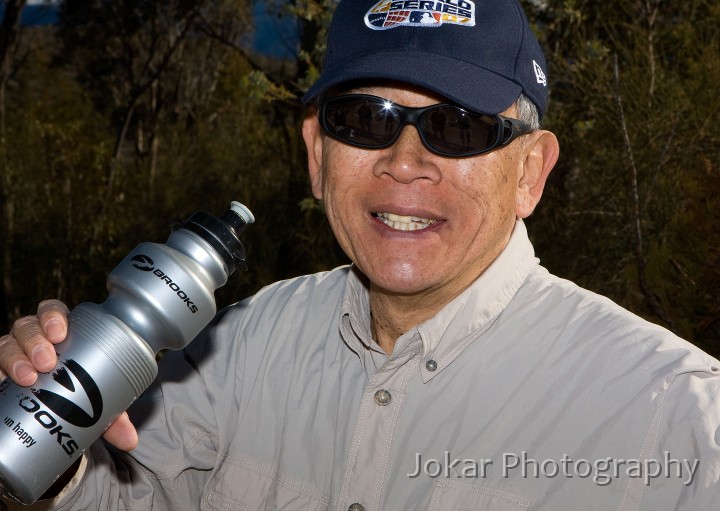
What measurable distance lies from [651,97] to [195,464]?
4.17m

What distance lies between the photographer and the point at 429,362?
203 centimetres

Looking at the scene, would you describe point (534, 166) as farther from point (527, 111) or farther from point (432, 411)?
point (432, 411)

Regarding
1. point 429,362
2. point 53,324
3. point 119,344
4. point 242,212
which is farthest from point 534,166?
point 53,324

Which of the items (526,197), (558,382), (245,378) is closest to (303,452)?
(245,378)

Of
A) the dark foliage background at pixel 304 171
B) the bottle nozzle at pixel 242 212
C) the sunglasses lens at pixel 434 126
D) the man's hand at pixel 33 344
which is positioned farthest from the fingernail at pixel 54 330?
the dark foliage background at pixel 304 171

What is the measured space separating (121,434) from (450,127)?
1.09 metres

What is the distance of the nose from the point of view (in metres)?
2.01

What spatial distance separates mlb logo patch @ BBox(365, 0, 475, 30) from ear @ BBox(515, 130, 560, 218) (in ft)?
1.27

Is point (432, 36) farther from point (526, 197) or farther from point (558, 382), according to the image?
point (558, 382)

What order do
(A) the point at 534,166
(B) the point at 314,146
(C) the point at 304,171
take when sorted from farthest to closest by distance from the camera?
(C) the point at 304,171 < (B) the point at 314,146 < (A) the point at 534,166

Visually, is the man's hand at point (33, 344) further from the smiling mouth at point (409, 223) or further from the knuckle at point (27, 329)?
the smiling mouth at point (409, 223)

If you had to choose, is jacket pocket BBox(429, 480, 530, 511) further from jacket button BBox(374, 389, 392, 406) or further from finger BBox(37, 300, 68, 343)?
finger BBox(37, 300, 68, 343)

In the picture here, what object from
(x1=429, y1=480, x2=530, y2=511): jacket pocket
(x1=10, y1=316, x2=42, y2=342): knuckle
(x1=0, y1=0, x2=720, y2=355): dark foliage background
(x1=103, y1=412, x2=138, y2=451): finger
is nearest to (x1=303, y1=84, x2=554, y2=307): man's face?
(x1=429, y1=480, x2=530, y2=511): jacket pocket

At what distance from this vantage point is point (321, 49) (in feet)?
20.5
